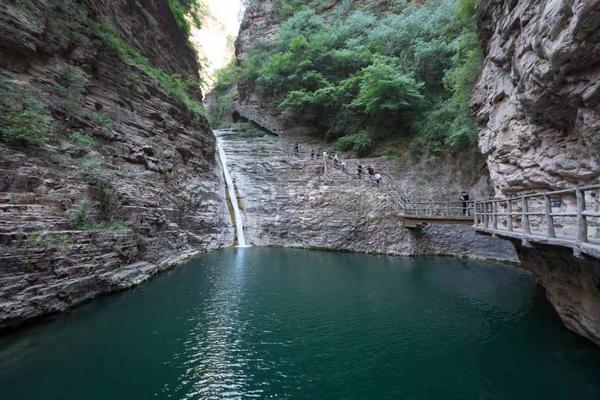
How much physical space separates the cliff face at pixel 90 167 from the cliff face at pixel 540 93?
41.6 feet

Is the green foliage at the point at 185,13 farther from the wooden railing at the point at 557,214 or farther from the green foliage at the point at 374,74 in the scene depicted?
the wooden railing at the point at 557,214

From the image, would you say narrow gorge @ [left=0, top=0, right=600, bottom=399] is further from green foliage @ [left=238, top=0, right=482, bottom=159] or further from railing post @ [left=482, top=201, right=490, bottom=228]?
green foliage @ [left=238, top=0, right=482, bottom=159]

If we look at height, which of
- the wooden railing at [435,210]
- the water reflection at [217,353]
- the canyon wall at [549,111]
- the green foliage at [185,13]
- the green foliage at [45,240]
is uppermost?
the green foliage at [185,13]

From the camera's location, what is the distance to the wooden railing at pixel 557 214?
4.93m

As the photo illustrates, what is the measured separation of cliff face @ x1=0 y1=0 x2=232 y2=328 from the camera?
27.6 ft

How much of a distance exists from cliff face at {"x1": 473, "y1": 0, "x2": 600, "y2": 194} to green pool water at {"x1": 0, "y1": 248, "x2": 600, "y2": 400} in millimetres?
4095

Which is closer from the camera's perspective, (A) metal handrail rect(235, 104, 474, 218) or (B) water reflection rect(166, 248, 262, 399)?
(B) water reflection rect(166, 248, 262, 399)

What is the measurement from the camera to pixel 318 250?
64.9 ft

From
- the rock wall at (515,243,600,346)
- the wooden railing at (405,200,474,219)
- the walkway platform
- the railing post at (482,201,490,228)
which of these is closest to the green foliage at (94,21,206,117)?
the wooden railing at (405,200,474,219)

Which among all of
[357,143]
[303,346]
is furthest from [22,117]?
[357,143]

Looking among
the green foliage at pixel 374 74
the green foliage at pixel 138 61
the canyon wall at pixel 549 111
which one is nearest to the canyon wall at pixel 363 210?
the green foliage at pixel 374 74

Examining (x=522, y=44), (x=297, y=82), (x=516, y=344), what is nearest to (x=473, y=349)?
(x=516, y=344)

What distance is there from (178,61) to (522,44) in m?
26.1

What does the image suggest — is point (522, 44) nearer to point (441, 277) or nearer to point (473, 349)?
point (473, 349)
